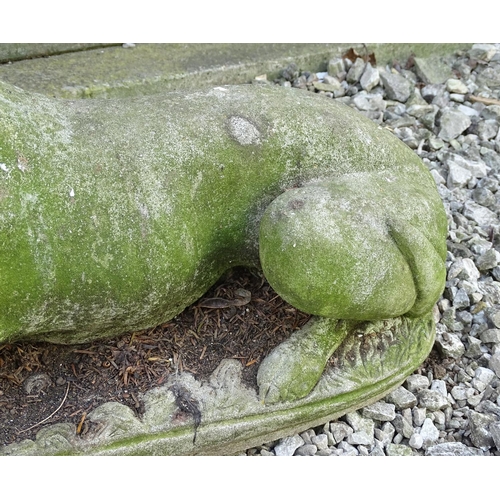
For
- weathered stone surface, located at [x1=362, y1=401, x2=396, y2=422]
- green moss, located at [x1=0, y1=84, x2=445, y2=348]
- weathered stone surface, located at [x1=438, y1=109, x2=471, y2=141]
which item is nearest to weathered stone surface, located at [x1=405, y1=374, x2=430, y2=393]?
weathered stone surface, located at [x1=362, y1=401, x2=396, y2=422]

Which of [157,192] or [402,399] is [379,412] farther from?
[157,192]

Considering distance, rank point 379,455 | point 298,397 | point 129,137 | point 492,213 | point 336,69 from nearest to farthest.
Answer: point 129,137, point 298,397, point 379,455, point 492,213, point 336,69

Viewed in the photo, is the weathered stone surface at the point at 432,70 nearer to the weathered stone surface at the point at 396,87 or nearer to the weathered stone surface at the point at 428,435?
the weathered stone surface at the point at 396,87

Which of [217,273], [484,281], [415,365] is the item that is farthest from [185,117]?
[484,281]

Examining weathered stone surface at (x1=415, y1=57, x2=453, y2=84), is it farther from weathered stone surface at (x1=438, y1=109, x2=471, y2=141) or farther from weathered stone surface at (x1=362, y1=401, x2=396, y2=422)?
weathered stone surface at (x1=362, y1=401, x2=396, y2=422)

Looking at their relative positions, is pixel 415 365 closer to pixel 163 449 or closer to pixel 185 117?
pixel 163 449

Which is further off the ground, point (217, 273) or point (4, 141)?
point (4, 141)

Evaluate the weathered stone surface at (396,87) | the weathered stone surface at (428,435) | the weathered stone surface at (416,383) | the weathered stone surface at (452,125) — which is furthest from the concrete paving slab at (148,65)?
the weathered stone surface at (428,435)

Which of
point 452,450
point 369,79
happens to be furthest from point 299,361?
point 369,79
